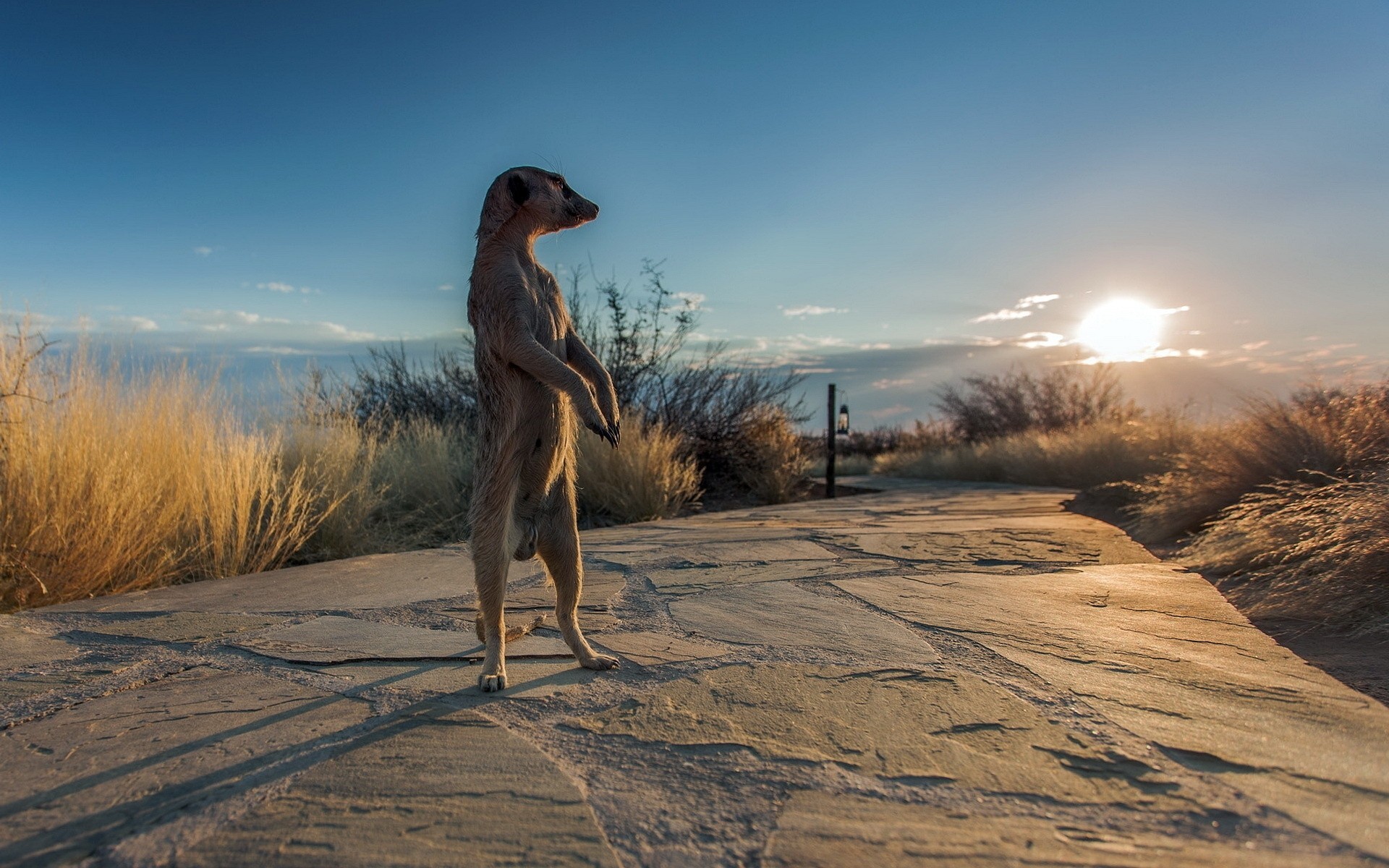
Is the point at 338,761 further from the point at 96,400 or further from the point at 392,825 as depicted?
the point at 96,400

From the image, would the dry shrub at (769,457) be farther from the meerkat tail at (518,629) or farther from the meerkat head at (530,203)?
the meerkat head at (530,203)

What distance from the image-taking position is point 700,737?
5.94 ft

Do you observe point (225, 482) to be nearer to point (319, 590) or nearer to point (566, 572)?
point (319, 590)

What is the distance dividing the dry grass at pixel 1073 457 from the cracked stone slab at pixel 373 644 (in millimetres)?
7125

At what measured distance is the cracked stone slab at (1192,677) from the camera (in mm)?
1531

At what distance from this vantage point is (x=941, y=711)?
6.37 feet

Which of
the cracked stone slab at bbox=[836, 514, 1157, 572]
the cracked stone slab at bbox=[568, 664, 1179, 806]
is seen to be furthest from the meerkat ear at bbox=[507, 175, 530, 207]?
the cracked stone slab at bbox=[836, 514, 1157, 572]

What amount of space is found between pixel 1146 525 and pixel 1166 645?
329 cm

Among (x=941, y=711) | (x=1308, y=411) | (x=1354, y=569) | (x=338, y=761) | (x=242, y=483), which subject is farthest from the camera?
(x=1308, y=411)

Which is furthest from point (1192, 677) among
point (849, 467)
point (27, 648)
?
point (849, 467)


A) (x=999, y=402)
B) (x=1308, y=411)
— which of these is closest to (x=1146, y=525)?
(x=1308, y=411)

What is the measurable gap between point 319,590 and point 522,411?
6.67 feet

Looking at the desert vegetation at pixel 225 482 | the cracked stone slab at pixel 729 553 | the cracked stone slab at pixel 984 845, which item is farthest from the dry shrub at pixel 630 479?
the cracked stone slab at pixel 984 845

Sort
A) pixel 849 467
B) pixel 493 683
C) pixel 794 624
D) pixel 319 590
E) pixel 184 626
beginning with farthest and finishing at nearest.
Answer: pixel 849 467
pixel 319 590
pixel 184 626
pixel 794 624
pixel 493 683
